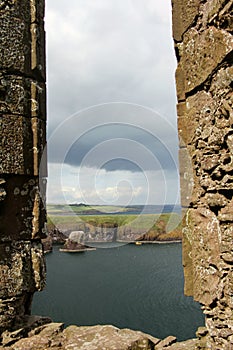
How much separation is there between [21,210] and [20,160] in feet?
1.92

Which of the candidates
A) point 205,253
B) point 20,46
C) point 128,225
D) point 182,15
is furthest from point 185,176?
point 128,225

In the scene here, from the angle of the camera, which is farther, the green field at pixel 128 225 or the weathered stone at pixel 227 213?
the green field at pixel 128 225

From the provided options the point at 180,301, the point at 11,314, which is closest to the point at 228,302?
the point at 11,314

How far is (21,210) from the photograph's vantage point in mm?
4391

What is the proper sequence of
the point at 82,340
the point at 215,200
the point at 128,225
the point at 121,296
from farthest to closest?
the point at 128,225 → the point at 121,296 → the point at 82,340 → the point at 215,200

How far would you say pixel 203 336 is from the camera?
2725 millimetres

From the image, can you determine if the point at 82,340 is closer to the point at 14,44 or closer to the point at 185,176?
the point at 185,176

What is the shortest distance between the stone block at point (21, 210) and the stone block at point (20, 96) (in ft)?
2.54

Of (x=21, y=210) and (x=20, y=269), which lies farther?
(x=21, y=210)

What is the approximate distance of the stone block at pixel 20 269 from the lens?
4.18 meters

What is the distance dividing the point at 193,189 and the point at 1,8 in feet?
10.4

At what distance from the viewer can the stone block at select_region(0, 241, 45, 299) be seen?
165 inches

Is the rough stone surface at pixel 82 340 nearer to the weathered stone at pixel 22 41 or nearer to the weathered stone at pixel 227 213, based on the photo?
the weathered stone at pixel 227 213

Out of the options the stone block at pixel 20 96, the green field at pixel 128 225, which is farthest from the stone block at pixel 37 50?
the green field at pixel 128 225
